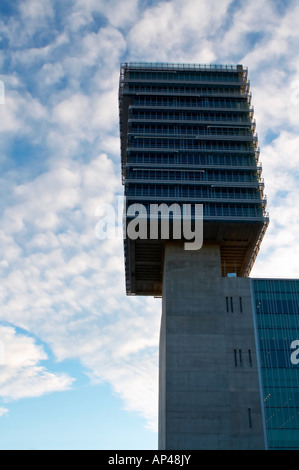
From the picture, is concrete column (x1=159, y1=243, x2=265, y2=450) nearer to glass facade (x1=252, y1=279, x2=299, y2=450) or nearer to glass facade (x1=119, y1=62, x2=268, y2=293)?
glass facade (x1=252, y1=279, x2=299, y2=450)

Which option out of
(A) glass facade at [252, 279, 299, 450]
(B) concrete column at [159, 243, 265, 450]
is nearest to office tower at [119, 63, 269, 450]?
(B) concrete column at [159, 243, 265, 450]

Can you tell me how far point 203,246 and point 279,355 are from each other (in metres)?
22.9

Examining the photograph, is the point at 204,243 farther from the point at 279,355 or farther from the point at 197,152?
the point at 279,355

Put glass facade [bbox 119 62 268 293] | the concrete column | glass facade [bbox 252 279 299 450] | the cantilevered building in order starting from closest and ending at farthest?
the concrete column
glass facade [bbox 252 279 299 450]
the cantilevered building
glass facade [bbox 119 62 268 293]

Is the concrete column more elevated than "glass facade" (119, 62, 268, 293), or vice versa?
"glass facade" (119, 62, 268, 293)

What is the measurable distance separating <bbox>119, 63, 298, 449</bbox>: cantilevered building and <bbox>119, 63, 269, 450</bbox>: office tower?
0.56 feet

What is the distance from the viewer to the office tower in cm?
7094

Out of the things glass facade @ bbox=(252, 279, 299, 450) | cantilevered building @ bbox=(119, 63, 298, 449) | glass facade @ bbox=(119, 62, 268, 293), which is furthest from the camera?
glass facade @ bbox=(119, 62, 268, 293)

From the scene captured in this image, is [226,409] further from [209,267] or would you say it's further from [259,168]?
[259,168]

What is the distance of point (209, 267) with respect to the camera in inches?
3275

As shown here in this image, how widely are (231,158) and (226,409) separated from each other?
4579 cm

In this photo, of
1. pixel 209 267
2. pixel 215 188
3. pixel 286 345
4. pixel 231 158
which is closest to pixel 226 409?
pixel 286 345

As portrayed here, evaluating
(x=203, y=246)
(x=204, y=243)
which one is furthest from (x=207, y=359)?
(x=204, y=243)

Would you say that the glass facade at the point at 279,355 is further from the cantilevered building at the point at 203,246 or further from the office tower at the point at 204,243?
the office tower at the point at 204,243
